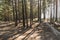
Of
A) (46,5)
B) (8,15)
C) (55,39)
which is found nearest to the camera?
(55,39)

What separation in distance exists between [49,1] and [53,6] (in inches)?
174

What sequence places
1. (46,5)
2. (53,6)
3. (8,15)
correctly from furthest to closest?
(46,5), (53,6), (8,15)

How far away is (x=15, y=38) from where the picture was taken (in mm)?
12758

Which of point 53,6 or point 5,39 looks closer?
point 5,39

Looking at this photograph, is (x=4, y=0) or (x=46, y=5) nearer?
(x=4, y=0)

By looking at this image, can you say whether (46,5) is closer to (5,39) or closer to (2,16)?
(2,16)

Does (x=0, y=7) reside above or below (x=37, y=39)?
above

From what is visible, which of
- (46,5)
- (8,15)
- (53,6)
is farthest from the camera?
(46,5)

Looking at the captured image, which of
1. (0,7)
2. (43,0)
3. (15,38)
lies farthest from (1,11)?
(15,38)

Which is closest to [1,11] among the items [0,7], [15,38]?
[0,7]

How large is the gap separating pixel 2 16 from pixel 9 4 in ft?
12.8

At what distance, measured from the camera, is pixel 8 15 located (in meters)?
39.1

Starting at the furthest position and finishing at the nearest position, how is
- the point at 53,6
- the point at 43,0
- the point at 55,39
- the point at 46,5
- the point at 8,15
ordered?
the point at 46,5 < the point at 43,0 < the point at 53,6 < the point at 8,15 < the point at 55,39

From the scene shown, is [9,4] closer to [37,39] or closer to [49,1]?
[49,1]
